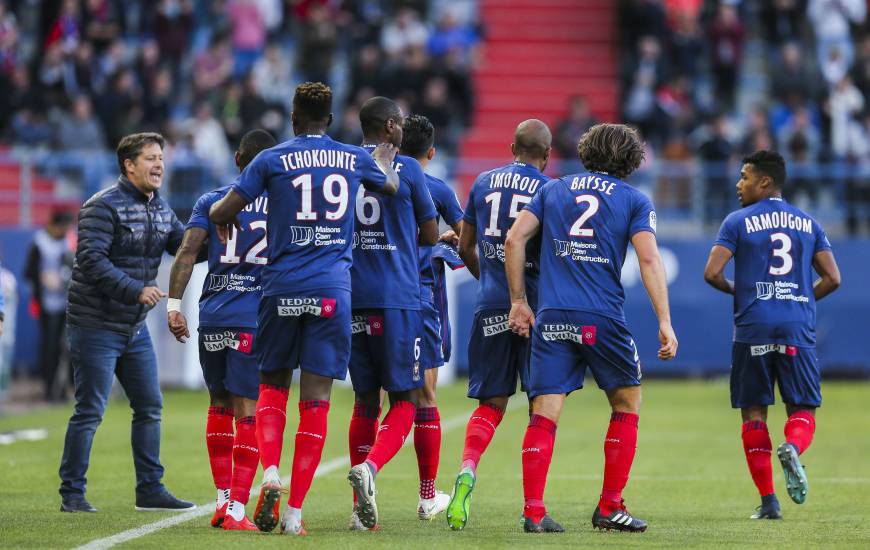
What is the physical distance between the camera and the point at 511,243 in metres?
8.64

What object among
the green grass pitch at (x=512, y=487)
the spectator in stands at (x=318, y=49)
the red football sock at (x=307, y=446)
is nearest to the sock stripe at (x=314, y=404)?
the red football sock at (x=307, y=446)

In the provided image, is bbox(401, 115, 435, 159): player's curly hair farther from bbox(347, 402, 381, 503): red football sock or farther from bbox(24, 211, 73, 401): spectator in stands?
bbox(24, 211, 73, 401): spectator in stands

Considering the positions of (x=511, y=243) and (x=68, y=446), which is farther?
(x=68, y=446)

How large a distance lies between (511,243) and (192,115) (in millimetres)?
17959

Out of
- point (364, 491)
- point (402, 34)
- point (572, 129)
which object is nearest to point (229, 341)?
point (364, 491)

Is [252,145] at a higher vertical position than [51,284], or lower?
higher

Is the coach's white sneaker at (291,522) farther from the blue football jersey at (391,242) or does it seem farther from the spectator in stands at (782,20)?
the spectator in stands at (782,20)

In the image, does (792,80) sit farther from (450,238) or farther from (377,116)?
(377,116)

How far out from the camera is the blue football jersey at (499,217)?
30.4 ft

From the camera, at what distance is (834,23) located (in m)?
27.5

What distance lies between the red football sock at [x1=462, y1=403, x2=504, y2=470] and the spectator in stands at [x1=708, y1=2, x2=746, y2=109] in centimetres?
1833

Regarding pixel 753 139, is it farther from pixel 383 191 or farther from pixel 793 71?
pixel 383 191

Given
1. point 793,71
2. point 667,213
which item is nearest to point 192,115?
point 667,213

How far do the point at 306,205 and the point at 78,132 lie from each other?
16.6 m
